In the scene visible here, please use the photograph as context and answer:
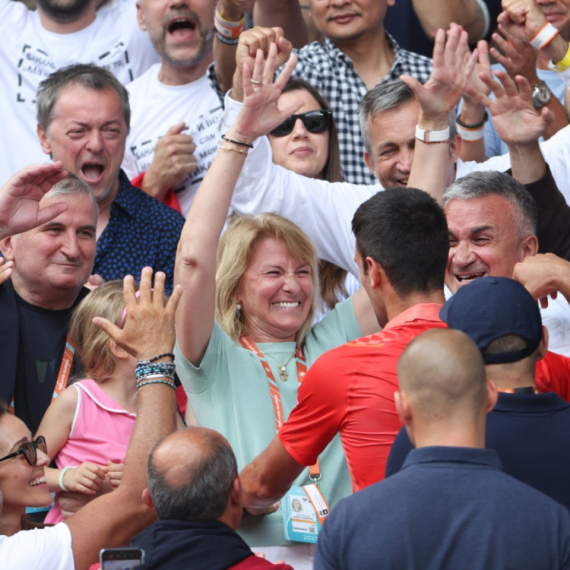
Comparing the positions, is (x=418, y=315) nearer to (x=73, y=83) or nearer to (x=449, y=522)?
(x=449, y=522)

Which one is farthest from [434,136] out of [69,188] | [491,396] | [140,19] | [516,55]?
[140,19]

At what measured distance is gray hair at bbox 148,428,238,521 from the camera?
2541 mm

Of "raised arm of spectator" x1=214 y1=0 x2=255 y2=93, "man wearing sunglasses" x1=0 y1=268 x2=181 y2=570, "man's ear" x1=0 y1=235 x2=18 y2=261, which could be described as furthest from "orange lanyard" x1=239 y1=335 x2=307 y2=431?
"raised arm of spectator" x1=214 y1=0 x2=255 y2=93

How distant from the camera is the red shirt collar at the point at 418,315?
296 centimetres

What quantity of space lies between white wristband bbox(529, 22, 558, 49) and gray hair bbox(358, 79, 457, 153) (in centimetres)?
46

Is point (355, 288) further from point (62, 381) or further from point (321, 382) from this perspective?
point (321, 382)

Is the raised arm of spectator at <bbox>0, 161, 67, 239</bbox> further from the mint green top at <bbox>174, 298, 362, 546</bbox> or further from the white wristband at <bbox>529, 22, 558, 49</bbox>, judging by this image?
the white wristband at <bbox>529, 22, 558, 49</bbox>

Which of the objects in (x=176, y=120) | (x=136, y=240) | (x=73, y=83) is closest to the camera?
(x=136, y=240)

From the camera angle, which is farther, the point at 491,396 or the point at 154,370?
the point at 154,370

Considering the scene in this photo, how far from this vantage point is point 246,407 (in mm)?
3580

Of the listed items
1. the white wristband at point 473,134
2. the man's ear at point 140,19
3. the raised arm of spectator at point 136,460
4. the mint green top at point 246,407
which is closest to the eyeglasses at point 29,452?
the raised arm of spectator at point 136,460

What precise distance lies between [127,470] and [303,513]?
64 cm

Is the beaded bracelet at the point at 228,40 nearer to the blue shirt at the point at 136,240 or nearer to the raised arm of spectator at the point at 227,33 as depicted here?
the raised arm of spectator at the point at 227,33

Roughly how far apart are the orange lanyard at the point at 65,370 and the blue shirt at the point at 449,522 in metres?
1.98
